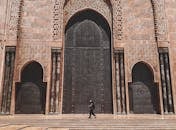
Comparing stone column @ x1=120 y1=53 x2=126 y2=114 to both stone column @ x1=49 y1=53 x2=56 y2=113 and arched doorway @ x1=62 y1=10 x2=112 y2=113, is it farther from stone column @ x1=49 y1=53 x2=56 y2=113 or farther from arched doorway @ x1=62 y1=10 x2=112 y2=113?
stone column @ x1=49 y1=53 x2=56 y2=113

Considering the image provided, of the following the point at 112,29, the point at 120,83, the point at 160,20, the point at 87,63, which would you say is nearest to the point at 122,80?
the point at 120,83

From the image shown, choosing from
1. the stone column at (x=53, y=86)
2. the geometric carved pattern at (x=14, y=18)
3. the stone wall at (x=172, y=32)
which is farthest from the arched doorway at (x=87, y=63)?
the stone wall at (x=172, y=32)

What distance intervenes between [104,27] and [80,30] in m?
1.31

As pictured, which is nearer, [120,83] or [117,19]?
[120,83]

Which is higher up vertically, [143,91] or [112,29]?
[112,29]

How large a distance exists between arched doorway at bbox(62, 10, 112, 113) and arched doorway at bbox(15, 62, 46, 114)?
3.86 ft

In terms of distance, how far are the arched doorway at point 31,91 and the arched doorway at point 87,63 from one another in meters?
1.18

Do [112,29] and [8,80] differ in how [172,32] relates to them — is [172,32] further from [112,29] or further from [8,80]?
[8,80]

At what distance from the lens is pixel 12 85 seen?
38.7ft

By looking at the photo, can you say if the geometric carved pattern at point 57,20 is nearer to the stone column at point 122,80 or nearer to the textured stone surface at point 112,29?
the textured stone surface at point 112,29

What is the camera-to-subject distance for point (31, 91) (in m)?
12.3

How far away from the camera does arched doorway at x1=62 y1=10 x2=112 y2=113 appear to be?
12438 millimetres

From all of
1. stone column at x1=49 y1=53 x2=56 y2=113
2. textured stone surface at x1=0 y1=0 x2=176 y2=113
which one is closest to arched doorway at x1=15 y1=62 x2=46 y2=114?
textured stone surface at x1=0 y1=0 x2=176 y2=113

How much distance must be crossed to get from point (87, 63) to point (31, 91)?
3.15 meters
